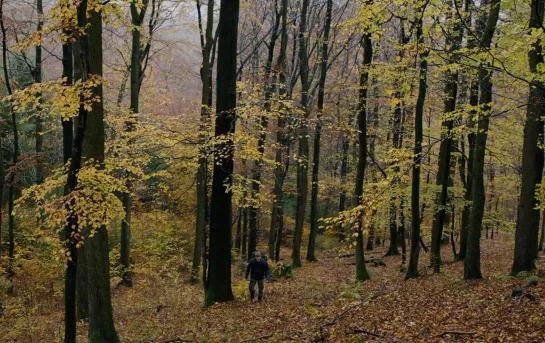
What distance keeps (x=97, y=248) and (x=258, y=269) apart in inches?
183

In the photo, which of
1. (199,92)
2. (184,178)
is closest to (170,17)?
(184,178)

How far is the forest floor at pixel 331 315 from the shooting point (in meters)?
6.71

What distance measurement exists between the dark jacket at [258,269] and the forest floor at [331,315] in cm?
71

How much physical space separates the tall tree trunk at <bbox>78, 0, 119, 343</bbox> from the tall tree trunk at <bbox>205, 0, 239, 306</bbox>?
288cm

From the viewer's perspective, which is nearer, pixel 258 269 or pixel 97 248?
pixel 97 248

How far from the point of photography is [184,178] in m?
23.5

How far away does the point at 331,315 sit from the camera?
845 cm

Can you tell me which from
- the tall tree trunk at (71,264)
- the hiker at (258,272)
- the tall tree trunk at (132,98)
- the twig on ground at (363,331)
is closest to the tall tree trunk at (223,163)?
the hiker at (258,272)

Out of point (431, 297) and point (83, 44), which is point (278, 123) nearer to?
point (431, 297)

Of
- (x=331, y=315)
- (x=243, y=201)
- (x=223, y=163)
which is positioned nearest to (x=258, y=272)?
(x=331, y=315)

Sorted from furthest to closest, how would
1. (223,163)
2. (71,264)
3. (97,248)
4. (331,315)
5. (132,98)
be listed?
(132,98) → (223,163) → (331,315) → (97,248) → (71,264)

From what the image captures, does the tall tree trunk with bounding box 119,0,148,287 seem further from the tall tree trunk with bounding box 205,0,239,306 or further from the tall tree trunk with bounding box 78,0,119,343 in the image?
the tall tree trunk with bounding box 78,0,119,343

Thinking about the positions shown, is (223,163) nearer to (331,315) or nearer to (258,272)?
(258,272)

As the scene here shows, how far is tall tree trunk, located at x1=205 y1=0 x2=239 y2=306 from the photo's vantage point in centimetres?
998
